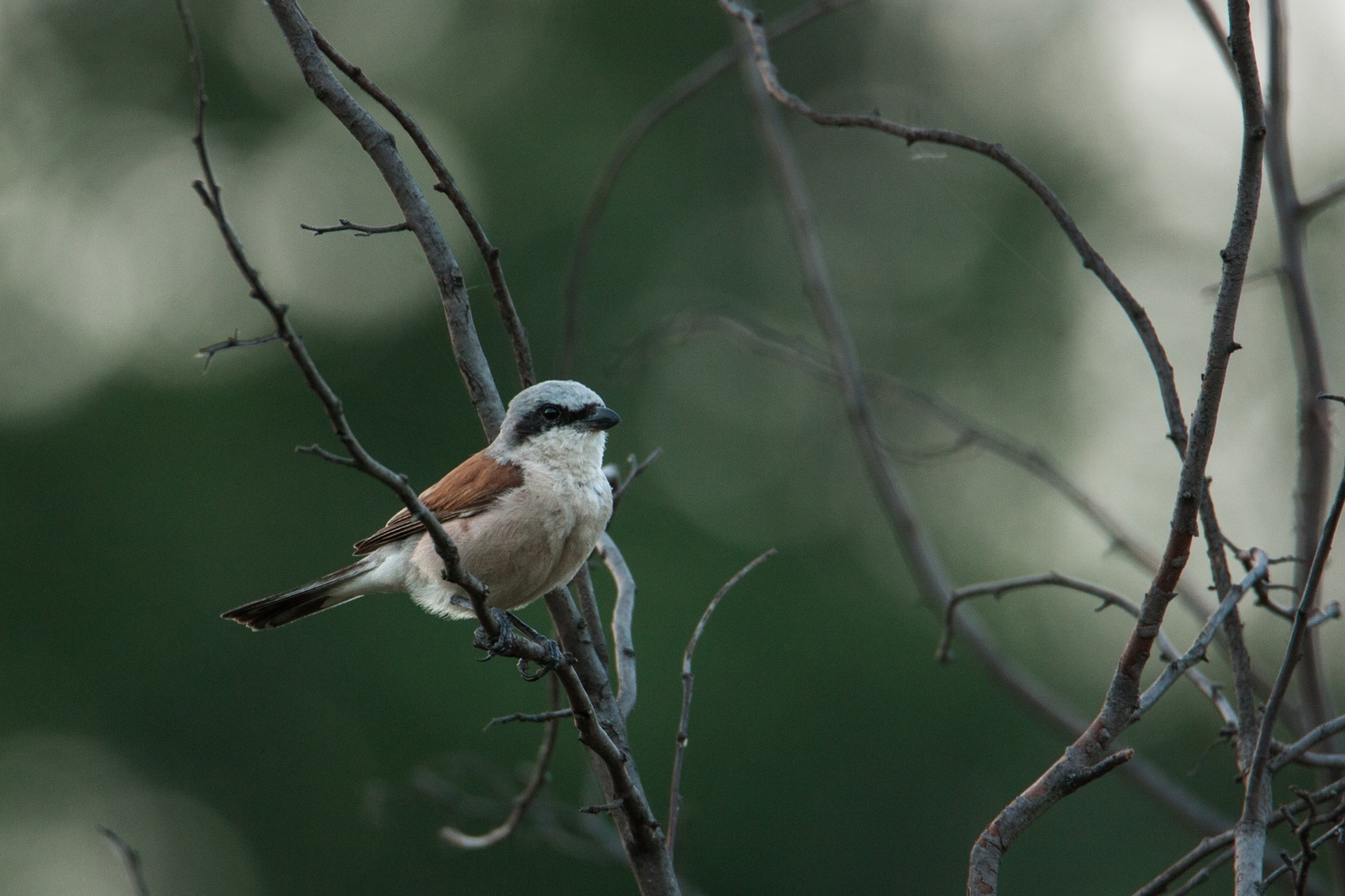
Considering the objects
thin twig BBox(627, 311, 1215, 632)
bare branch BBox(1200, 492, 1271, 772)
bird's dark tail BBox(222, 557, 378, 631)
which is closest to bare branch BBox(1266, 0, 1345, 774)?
thin twig BBox(627, 311, 1215, 632)

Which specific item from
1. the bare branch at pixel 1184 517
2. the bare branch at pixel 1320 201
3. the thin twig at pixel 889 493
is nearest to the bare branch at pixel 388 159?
the thin twig at pixel 889 493

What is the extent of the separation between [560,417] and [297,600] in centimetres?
122

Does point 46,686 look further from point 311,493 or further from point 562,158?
point 562,158

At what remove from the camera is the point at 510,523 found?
3689 millimetres

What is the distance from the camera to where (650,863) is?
8.55ft

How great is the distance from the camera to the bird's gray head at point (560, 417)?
403cm

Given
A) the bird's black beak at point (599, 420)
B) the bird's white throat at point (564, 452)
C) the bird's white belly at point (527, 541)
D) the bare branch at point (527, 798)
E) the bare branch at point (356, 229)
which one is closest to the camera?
the bare branch at point (356, 229)

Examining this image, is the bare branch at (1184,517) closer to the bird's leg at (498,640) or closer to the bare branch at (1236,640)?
the bare branch at (1236,640)

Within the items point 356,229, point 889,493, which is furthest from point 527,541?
point 889,493

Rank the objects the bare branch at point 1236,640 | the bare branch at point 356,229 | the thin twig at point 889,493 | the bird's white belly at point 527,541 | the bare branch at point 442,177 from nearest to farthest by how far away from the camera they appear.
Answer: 1. the bare branch at point 1236,640
2. the bare branch at point 442,177
3. the bare branch at point 356,229
4. the thin twig at point 889,493
5. the bird's white belly at point 527,541

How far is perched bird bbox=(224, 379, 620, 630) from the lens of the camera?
361 centimetres

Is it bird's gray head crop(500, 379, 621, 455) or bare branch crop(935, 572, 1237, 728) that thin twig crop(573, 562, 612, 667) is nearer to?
bird's gray head crop(500, 379, 621, 455)

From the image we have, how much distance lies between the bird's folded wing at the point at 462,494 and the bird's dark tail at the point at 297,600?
103 millimetres

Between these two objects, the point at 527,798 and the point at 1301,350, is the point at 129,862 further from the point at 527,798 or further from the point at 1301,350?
the point at 1301,350
